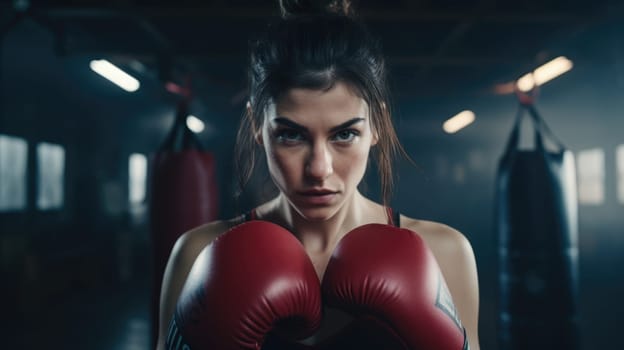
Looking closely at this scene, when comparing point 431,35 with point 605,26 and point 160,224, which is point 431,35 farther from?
point 160,224

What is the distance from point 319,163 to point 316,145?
0.04 meters

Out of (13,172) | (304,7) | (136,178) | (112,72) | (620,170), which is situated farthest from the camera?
(136,178)

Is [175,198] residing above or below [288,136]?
below

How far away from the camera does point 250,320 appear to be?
2.87 feet

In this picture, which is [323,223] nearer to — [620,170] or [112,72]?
[112,72]

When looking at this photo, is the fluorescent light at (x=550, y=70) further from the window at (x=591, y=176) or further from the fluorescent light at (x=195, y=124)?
the fluorescent light at (x=195, y=124)

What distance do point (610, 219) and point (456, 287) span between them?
681 cm

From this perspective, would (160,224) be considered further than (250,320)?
Yes

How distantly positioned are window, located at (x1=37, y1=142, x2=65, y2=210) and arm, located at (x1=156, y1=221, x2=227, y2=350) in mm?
5068

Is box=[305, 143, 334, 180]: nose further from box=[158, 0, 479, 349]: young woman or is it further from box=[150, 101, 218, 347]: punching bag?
box=[150, 101, 218, 347]: punching bag

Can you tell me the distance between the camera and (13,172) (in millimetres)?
5086

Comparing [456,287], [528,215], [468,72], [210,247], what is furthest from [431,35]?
[210,247]

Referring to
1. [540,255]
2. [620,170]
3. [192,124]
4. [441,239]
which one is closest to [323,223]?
[441,239]

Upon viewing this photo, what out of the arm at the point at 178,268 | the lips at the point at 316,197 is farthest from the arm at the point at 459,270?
the arm at the point at 178,268
